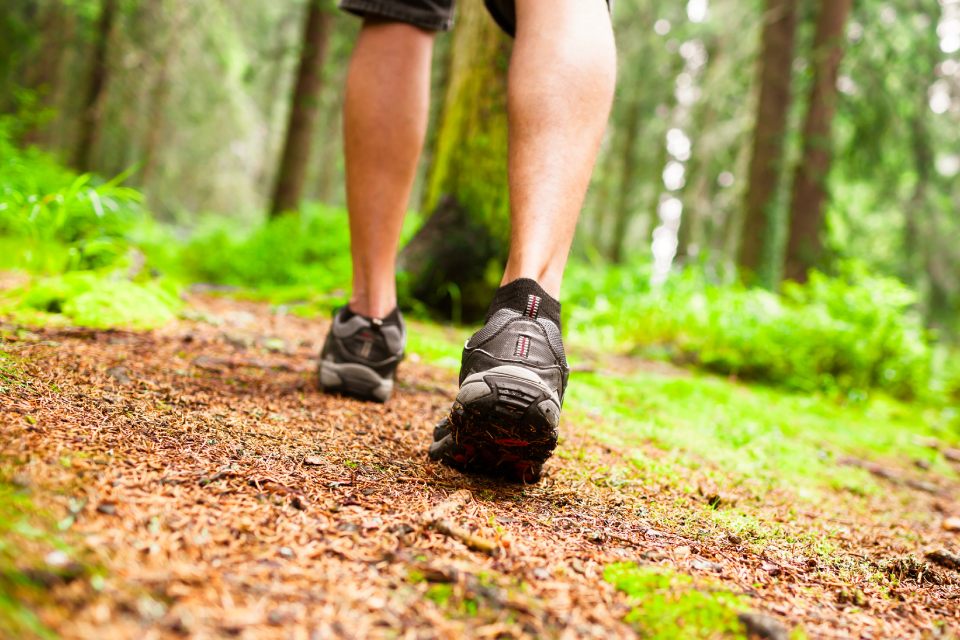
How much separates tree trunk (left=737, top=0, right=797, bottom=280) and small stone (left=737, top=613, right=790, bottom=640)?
7.26 metres

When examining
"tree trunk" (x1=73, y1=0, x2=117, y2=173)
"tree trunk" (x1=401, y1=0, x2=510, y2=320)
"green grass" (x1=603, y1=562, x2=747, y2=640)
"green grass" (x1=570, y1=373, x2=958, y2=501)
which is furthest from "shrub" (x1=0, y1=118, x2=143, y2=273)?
"tree trunk" (x1=73, y1=0, x2=117, y2=173)

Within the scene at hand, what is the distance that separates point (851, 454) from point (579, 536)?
86.0 inches

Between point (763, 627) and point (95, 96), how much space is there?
10.2 meters

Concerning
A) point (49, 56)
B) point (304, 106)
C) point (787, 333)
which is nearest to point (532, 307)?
point (787, 333)

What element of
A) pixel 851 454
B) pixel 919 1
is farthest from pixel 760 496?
pixel 919 1

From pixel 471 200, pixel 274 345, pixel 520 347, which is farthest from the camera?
pixel 471 200

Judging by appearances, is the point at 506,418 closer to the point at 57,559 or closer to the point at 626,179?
the point at 57,559

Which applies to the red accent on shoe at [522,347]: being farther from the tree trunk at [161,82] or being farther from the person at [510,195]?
the tree trunk at [161,82]

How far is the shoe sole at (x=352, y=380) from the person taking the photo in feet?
6.28

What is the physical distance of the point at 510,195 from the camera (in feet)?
4.80

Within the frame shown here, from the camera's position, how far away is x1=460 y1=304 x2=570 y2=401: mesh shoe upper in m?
1.28

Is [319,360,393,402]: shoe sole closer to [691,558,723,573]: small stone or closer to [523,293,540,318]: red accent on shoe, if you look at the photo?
[523,293,540,318]: red accent on shoe

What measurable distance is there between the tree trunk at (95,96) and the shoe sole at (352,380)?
28.2 ft

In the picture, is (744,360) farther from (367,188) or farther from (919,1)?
(919,1)
